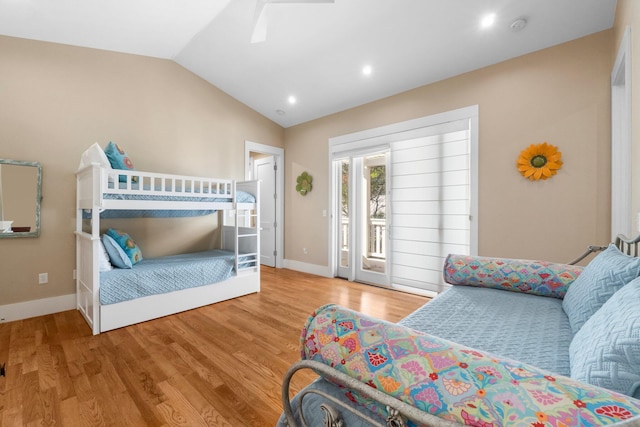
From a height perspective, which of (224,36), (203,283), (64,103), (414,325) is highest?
(224,36)

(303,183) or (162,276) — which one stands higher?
(303,183)

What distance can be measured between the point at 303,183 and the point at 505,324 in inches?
153

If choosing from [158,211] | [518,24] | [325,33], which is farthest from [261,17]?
[158,211]

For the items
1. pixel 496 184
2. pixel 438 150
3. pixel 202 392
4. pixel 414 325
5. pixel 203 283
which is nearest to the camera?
pixel 414 325

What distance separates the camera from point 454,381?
560mm

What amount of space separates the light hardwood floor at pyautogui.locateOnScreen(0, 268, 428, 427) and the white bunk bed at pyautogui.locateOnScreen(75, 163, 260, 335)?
0.13 metres

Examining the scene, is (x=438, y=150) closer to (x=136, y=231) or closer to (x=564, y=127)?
(x=564, y=127)

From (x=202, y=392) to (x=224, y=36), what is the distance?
3401 millimetres

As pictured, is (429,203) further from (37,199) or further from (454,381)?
(37,199)

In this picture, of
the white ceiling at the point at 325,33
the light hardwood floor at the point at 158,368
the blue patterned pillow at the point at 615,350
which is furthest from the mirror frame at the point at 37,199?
Answer: the blue patterned pillow at the point at 615,350

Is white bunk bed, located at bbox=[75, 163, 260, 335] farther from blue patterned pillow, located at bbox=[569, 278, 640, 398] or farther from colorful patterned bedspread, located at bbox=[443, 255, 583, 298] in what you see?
blue patterned pillow, located at bbox=[569, 278, 640, 398]

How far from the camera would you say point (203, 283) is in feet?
10.5

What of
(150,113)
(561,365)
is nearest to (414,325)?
(561,365)

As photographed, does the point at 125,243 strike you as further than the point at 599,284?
Yes
